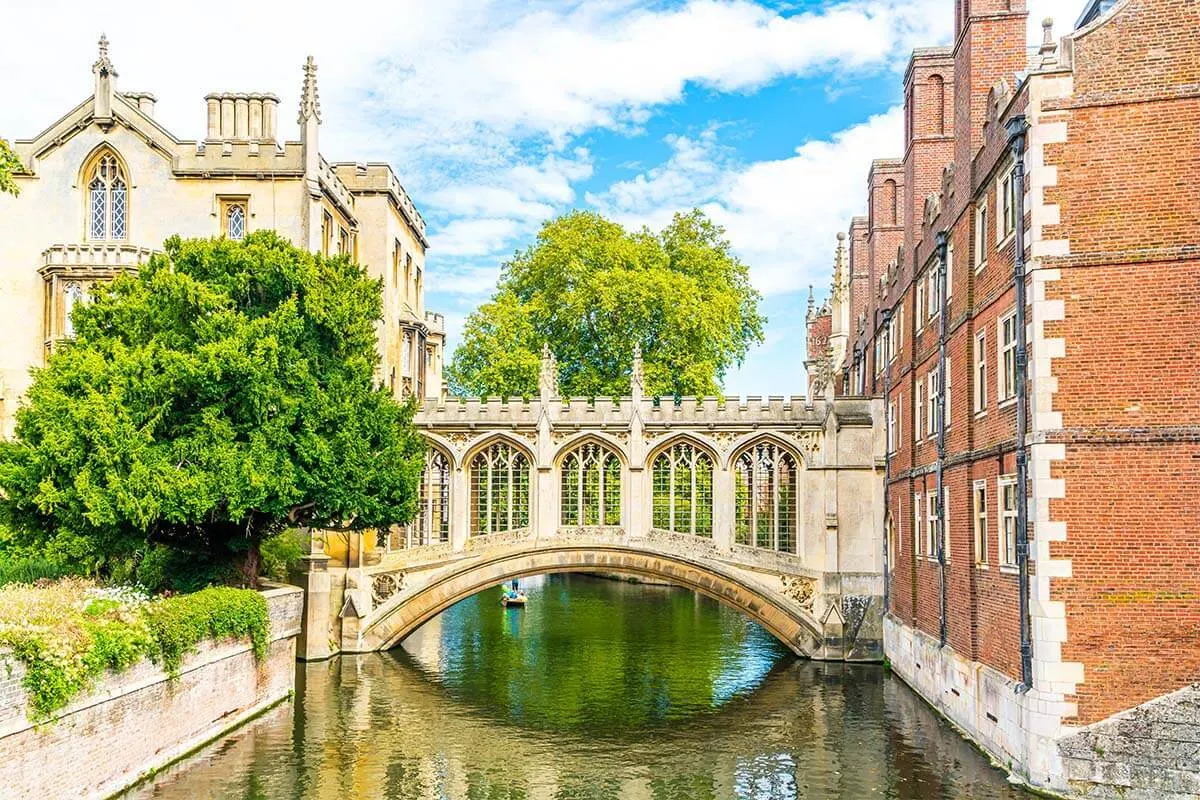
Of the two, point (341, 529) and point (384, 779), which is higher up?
point (341, 529)

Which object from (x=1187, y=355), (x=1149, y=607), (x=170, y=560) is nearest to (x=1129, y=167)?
(x=1187, y=355)

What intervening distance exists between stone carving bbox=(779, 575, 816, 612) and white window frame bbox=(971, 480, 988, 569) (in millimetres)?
8944

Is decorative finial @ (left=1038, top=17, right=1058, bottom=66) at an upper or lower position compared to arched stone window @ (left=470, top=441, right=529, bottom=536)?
upper

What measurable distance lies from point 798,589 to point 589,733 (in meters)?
8.33

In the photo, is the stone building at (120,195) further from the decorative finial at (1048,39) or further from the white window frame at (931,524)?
the decorative finial at (1048,39)

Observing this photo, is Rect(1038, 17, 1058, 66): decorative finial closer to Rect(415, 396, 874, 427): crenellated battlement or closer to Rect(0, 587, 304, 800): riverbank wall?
Rect(415, 396, 874, 427): crenellated battlement

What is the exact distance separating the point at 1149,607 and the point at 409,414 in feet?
48.5

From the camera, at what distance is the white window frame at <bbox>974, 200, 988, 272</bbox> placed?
16.2 metres

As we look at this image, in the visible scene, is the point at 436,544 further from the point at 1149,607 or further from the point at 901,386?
the point at 1149,607

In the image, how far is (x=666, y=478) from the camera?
26.6m

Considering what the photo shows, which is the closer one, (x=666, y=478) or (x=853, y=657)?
(x=853, y=657)

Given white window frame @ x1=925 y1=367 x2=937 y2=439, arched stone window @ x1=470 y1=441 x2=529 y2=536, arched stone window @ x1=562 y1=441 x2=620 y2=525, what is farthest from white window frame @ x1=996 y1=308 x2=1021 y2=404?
arched stone window @ x1=470 y1=441 x2=529 y2=536

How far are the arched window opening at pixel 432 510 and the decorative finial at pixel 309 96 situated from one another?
8918 mm

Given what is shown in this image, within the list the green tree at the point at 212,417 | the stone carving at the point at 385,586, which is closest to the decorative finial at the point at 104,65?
the green tree at the point at 212,417
